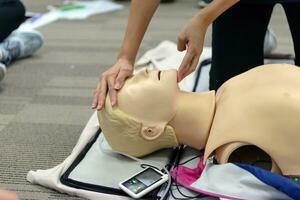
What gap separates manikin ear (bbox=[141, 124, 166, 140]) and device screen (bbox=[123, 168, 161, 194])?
0.26 ft

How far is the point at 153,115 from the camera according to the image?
108 cm

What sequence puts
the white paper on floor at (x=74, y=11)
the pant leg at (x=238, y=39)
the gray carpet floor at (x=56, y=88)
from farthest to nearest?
the white paper on floor at (x=74, y=11), the pant leg at (x=238, y=39), the gray carpet floor at (x=56, y=88)

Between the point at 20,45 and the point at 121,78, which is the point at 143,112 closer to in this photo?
the point at 121,78

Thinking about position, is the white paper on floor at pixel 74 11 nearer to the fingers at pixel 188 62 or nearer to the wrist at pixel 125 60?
the wrist at pixel 125 60

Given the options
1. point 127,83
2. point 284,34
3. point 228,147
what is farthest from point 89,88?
point 284,34

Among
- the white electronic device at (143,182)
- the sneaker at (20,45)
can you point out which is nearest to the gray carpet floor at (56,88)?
the sneaker at (20,45)

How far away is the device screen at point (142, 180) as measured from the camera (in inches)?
40.0

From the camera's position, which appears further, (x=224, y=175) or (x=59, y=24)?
(x=59, y=24)

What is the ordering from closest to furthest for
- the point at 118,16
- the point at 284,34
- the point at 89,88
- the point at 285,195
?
1. the point at 285,195
2. the point at 89,88
3. the point at 284,34
4. the point at 118,16

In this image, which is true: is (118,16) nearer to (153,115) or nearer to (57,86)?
(57,86)

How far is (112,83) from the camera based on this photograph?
1.11 m

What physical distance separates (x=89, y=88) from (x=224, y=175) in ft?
2.93

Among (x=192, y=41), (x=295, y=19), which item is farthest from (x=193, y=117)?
(x=295, y=19)

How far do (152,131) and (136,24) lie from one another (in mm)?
314
